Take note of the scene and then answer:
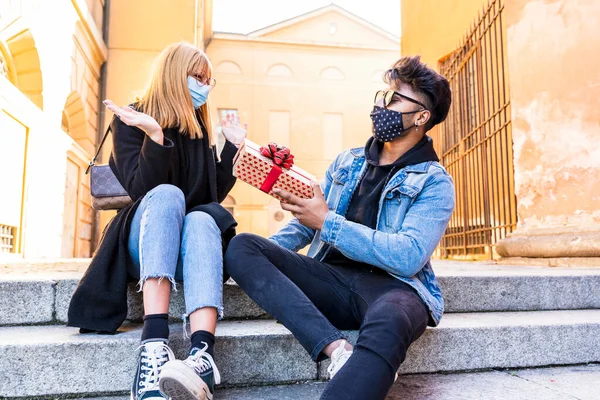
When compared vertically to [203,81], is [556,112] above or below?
above

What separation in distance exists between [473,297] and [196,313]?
1.54 meters

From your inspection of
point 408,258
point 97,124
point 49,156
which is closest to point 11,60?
point 49,156

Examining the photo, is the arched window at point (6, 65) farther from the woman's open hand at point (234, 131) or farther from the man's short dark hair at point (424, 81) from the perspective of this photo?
the man's short dark hair at point (424, 81)

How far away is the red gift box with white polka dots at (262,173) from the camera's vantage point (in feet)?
6.11

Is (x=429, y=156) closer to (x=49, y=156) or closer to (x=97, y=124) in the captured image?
(x=49, y=156)

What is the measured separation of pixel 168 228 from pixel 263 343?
60 cm

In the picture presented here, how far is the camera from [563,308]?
2711 millimetres

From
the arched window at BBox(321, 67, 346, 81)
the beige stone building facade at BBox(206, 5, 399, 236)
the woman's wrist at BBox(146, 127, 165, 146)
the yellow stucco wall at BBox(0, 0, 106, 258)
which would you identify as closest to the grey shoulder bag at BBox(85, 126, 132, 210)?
the woman's wrist at BBox(146, 127, 165, 146)

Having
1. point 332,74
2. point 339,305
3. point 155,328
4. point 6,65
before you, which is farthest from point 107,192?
point 332,74

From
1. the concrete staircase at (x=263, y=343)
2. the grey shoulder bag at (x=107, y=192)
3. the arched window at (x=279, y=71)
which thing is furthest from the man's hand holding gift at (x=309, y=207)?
the arched window at (x=279, y=71)

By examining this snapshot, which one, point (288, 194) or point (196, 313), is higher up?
point (288, 194)

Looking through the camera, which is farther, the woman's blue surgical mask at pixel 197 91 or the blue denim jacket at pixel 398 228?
the woman's blue surgical mask at pixel 197 91

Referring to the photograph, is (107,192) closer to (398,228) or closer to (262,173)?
(262,173)

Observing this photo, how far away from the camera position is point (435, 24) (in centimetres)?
863
